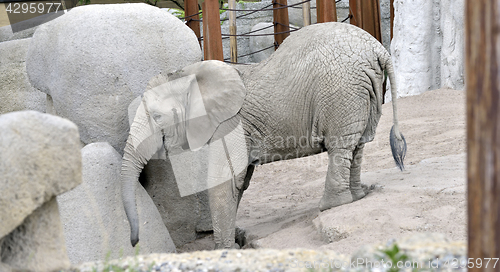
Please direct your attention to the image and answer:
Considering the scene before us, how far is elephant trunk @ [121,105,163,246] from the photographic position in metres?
4.09

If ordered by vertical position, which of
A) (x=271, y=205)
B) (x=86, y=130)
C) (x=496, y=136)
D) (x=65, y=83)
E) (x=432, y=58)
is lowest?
(x=271, y=205)

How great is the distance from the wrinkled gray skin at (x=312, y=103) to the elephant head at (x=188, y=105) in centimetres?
2

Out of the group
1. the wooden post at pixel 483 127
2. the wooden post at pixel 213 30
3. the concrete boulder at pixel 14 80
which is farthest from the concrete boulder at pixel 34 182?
the concrete boulder at pixel 14 80

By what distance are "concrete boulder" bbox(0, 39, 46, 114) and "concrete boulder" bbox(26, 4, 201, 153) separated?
7.67ft

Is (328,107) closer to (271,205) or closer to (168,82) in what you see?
(168,82)

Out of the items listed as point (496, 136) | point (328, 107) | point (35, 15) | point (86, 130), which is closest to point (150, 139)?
point (86, 130)

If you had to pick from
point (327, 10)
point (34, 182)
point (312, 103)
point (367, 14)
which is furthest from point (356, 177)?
point (367, 14)

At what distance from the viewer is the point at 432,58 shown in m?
8.80

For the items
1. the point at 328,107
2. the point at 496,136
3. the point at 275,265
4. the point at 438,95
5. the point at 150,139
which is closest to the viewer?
the point at 496,136

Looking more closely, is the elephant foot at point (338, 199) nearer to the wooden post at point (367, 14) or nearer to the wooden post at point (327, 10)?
the wooden post at point (327, 10)

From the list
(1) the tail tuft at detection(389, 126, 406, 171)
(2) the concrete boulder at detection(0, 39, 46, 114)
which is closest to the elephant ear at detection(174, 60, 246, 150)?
(1) the tail tuft at detection(389, 126, 406, 171)

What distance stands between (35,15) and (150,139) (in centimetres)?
525

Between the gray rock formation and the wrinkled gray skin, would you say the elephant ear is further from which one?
the gray rock formation

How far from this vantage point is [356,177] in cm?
506
